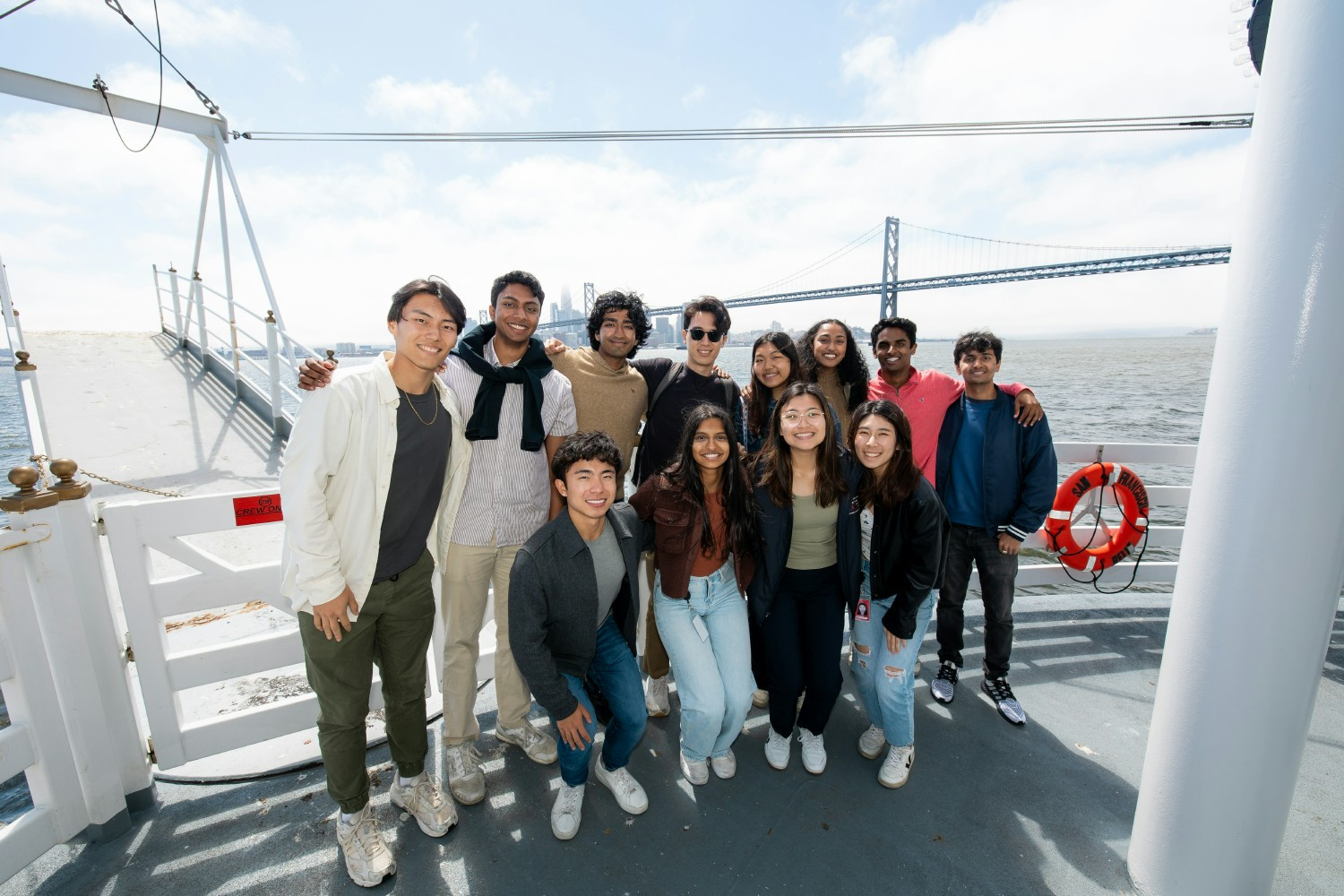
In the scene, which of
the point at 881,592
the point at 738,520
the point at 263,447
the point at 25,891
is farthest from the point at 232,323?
the point at 881,592

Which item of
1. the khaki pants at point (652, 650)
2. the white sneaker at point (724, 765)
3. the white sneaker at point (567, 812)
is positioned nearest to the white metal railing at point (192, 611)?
the white sneaker at point (567, 812)

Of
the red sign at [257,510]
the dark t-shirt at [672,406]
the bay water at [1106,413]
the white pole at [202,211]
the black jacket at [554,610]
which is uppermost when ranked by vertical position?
the white pole at [202,211]

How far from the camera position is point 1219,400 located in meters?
1.34

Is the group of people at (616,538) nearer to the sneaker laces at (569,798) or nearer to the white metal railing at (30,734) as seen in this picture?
the sneaker laces at (569,798)

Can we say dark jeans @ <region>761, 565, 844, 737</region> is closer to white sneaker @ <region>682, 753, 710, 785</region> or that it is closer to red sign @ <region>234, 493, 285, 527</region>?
white sneaker @ <region>682, 753, 710, 785</region>

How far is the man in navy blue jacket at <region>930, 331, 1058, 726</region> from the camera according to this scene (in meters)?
2.44

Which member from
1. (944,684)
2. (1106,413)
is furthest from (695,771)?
(1106,413)

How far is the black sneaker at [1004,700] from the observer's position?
2.41m

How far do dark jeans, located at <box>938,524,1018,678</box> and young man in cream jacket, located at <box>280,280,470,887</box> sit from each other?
2067 mm

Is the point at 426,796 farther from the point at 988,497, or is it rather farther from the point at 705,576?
the point at 988,497

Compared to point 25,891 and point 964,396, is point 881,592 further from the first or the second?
point 25,891

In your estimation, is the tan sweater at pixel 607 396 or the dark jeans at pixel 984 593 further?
the dark jeans at pixel 984 593

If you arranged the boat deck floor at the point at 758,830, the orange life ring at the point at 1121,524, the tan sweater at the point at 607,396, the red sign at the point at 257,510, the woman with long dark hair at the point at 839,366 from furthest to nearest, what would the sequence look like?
the orange life ring at the point at 1121,524 → the woman with long dark hair at the point at 839,366 → the tan sweater at the point at 607,396 → the red sign at the point at 257,510 → the boat deck floor at the point at 758,830

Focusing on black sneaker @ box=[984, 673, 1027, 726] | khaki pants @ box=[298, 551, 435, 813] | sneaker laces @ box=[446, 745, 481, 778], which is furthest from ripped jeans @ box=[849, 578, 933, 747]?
khaki pants @ box=[298, 551, 435, 813]
